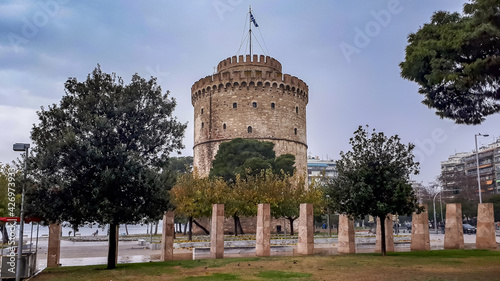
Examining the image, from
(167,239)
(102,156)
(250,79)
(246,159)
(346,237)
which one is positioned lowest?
(346,237)

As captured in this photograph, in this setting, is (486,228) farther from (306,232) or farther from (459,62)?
(459,62)

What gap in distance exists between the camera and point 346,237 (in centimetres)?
2025

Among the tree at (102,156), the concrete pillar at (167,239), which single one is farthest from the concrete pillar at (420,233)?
the tree at (102,156)

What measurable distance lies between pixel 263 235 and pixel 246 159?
20604 mm

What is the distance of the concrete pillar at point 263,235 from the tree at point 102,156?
5682 millimetres

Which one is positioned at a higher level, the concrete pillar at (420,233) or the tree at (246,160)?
the tree at (246,160)

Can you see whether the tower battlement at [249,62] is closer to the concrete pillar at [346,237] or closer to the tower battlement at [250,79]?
the tower battlement at [250,79]

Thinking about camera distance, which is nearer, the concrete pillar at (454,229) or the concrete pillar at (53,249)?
the concrete pillar at (53,249)

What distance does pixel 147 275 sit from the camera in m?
12.7

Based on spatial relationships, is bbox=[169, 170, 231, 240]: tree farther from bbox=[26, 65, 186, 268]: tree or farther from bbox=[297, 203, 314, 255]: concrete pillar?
bbox=[26, 65, 186, 268]: tree

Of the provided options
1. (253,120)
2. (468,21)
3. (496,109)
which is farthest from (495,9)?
(253,120)

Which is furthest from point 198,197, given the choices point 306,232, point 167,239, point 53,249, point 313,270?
point 313,270

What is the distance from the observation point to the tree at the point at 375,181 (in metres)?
17.1

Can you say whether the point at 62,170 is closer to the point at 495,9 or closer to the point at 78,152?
the point at 78,152
